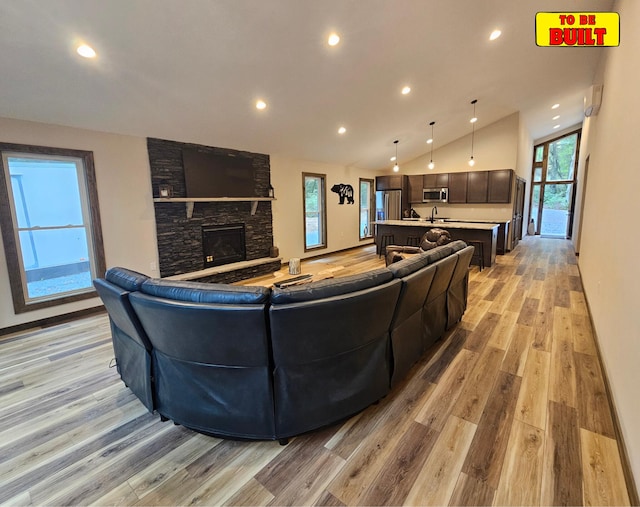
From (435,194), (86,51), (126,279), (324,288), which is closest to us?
(324,288)

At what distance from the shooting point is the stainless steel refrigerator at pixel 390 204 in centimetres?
923

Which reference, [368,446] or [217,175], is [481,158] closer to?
[217,175]

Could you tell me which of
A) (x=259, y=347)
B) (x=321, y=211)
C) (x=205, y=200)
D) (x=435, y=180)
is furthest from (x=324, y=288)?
(x=435, y=180)

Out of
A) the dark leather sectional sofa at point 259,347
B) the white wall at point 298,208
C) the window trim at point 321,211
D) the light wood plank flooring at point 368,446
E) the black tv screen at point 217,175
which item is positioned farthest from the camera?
the window trim at point 321,211

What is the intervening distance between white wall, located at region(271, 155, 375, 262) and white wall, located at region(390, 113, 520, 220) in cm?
241

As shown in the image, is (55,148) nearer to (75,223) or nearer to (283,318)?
(75,223)

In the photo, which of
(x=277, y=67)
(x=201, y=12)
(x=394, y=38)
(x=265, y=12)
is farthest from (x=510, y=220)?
(x=201, y=12)

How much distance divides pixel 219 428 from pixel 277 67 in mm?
3765

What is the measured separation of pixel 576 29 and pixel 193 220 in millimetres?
5140

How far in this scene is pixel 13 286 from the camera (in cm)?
352

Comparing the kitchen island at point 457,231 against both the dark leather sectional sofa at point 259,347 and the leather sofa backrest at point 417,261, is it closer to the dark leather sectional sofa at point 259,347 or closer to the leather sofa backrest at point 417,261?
the leather sofa backrest at point 417,261

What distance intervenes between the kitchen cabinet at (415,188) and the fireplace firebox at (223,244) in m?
5.59

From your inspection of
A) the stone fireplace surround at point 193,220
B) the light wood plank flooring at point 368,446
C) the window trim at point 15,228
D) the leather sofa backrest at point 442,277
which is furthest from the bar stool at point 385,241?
the window trim at point 15,228

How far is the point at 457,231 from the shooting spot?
21.7ft
